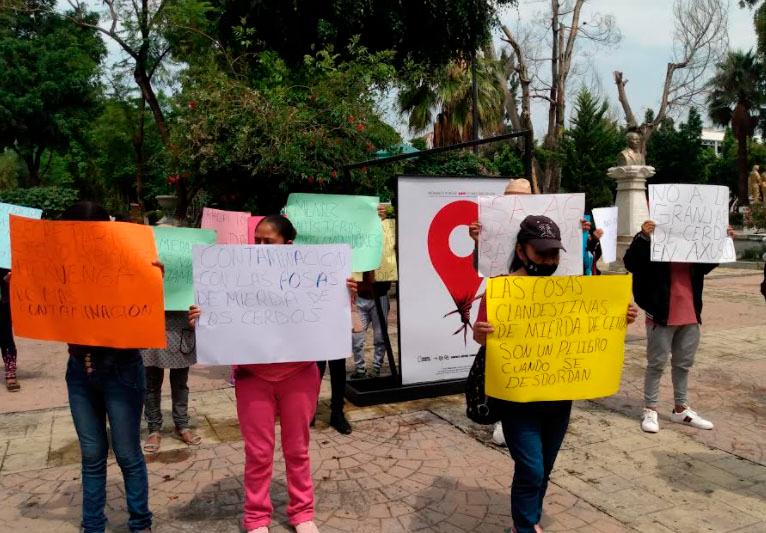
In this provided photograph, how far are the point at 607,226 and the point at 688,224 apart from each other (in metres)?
2.85

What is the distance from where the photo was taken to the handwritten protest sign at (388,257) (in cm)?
579

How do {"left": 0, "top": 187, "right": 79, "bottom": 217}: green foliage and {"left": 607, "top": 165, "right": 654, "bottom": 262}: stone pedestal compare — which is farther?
{"left": 0, "top": 187, "right": 79, "bottom": 217}: green foliage

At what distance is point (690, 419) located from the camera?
4922 mm

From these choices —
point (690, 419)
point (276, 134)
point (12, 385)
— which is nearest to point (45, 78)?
point (276, 134)

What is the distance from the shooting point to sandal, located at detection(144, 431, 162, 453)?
14.3 feet

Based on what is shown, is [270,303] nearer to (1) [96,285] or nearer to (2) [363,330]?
(1) [96,285]

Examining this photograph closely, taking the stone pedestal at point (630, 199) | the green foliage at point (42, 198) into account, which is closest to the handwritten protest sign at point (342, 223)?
the stone pedestal at point (630, 199)

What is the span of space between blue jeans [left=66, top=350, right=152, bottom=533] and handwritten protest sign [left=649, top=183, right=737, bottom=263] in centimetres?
371

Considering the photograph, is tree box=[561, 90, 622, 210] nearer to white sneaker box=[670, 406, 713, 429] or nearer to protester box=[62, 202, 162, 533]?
white sneaker box=[670, 406, 713, 429]

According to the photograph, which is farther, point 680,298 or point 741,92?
point 741,92

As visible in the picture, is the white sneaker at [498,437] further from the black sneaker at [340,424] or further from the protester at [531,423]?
the protester at [531,423]

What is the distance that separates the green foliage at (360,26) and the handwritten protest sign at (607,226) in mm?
6770

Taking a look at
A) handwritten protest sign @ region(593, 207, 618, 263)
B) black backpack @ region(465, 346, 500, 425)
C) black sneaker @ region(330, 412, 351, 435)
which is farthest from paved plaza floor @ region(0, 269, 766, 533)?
handwritten protest sign @ region(593, 207, 618, 263)

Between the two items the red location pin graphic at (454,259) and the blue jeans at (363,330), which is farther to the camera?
the blue jeans at (363,330)
